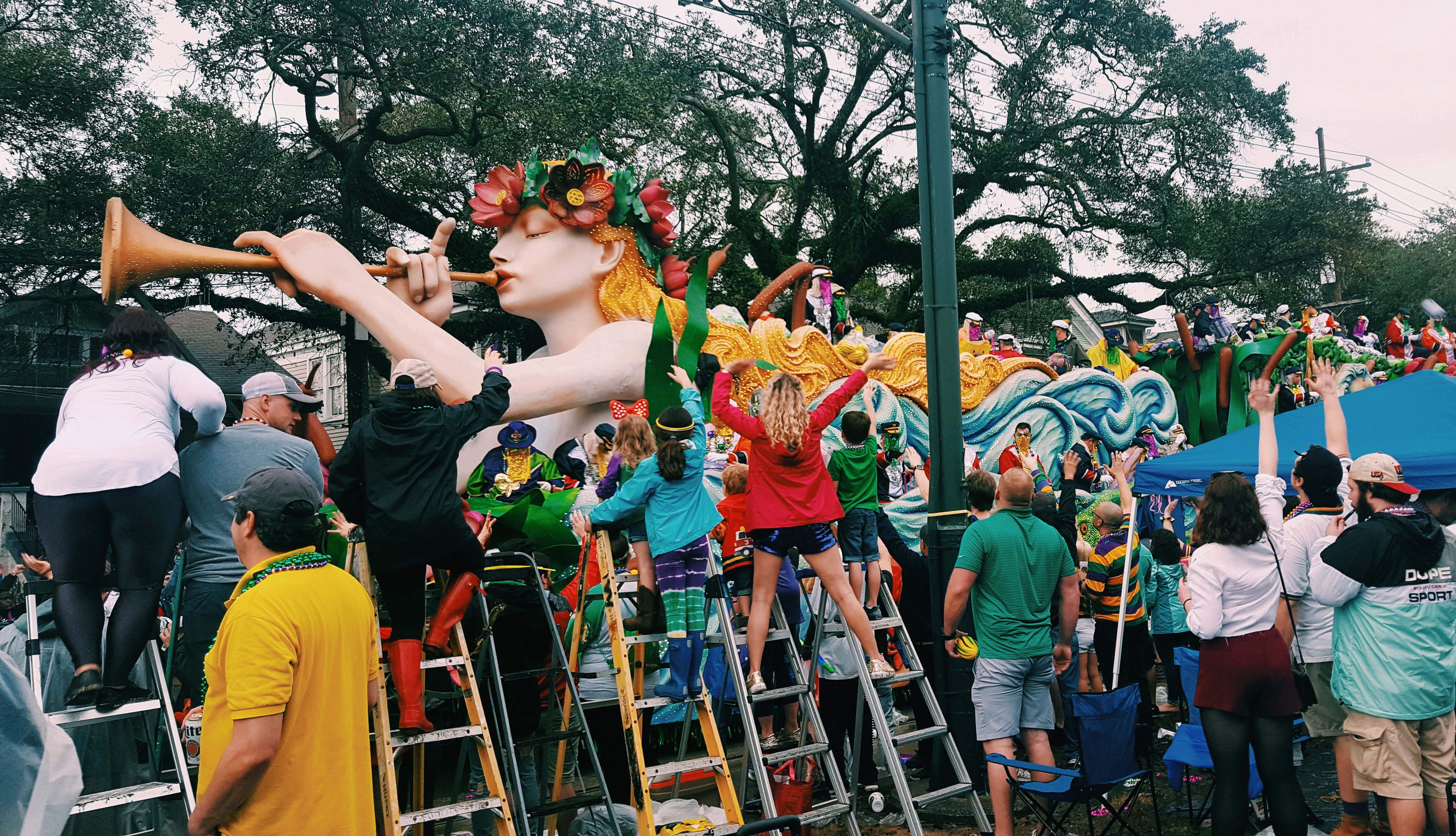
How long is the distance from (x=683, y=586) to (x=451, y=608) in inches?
48.0

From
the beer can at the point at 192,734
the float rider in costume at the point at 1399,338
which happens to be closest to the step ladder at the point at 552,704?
the beer can at the point at 192,734

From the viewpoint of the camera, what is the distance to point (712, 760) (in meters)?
4.97

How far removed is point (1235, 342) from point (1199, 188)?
472 cm

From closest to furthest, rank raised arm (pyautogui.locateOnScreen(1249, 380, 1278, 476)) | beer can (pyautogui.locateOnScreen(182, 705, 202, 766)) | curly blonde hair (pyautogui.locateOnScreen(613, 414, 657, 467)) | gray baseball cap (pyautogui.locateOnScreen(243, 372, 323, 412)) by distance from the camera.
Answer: beer can (pyautogui.locateOnScreen(182, 705, 202, 766)) → gray baseball cap (pyautogui.locateOnScreen(243, 372, 323, 412)) → raised arm (pyautogui.locateOnScreen(1249, 380, 1278, 476)) → curly blonde hair (pyautogui.locateOnScreen(613, 414, 657, 467))

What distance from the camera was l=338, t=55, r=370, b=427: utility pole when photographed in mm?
11891

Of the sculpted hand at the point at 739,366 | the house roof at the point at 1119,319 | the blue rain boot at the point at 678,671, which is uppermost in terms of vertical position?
the house roof at the point at 1119,319

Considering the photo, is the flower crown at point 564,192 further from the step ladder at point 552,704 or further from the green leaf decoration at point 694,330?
the step ladder at point 552,704

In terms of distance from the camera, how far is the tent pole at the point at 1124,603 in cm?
686

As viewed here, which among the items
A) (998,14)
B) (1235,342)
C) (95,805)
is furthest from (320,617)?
(998,14)

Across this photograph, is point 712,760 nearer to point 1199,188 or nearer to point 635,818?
point 635,818

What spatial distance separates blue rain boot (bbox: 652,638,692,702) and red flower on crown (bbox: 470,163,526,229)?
4.36 m

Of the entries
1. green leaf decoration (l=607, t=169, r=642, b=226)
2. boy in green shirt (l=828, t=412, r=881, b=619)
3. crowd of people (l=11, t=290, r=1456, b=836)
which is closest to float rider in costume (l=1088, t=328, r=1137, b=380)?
green leaf decoration (l=607, t=169, r=642, b=226)

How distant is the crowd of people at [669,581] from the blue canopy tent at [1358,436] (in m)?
1.23

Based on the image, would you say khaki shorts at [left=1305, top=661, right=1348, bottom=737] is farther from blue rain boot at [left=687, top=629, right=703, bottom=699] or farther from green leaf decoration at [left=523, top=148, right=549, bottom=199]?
green leaf decoration at [left=523, top=148, right=549, bottom=199]
